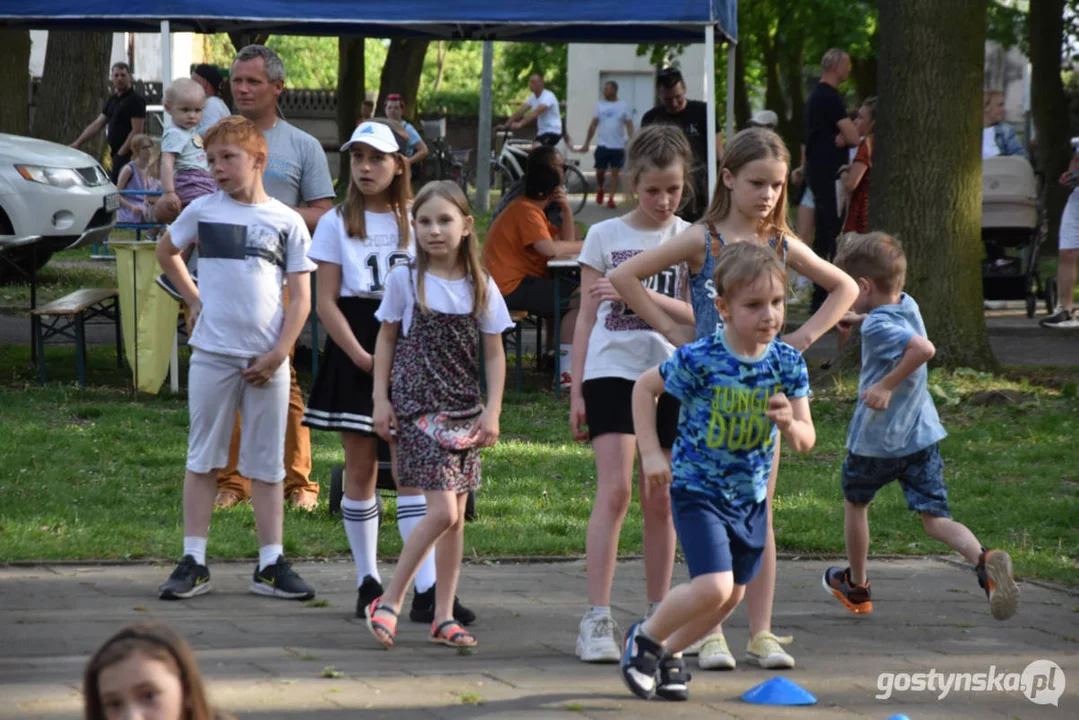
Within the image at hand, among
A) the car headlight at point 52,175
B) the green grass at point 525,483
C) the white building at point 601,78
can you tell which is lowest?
the green grass at point 525,483

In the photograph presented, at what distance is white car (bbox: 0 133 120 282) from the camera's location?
1381 cm

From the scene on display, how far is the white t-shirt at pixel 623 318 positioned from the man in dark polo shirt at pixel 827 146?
9043 mm

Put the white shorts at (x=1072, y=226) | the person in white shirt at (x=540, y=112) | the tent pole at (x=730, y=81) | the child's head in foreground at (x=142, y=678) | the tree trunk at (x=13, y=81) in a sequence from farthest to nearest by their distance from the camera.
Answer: the person in white shirt at (x=540, y=112)
the tree trunk at (x=13, y=81)
the white shorts at (x=1072, y=226)
the tent pole at (x=730, y=81)
the child's head in foreground at (x=142, y=678)

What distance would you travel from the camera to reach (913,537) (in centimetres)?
718

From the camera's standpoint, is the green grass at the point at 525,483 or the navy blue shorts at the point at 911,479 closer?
the navy blue shorts at the point at 911,479

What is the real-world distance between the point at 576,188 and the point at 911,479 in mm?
22096

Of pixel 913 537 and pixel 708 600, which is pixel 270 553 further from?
→ pixel 913 537

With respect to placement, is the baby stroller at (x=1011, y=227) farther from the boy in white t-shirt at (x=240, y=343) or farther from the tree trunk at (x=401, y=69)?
the tree trunk at (x=401, y=69)

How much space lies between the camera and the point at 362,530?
577 centimetres

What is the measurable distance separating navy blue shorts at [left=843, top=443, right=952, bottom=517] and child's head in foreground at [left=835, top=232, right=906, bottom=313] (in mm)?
568

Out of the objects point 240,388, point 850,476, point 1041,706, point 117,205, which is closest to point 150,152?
point 117,205

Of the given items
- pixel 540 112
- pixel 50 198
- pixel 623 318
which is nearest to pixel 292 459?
pixel 623 318

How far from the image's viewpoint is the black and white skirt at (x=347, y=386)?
5.71 metres

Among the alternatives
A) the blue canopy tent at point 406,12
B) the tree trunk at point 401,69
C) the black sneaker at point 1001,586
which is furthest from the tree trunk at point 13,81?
the black sneaker at point 1001,586
